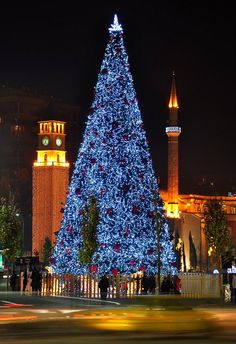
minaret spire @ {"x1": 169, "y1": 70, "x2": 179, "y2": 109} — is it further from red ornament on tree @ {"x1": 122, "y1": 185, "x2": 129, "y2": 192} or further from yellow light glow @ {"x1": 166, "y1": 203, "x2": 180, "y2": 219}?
red ornament on tree @ {"x1": 122, "y1": 185, "x2": 129, "y2": 192}

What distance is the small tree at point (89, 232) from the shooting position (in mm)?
52928

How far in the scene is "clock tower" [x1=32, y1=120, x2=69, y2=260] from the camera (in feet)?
378

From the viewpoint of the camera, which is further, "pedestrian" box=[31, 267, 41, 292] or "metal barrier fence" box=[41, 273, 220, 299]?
"pedestrian" box=[31, 267, 41, 292]

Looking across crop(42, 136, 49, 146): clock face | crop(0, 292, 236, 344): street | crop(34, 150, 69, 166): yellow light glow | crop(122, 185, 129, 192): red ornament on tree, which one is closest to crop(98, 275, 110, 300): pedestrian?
crop(122, 185, 129, 192): red ornament on tree

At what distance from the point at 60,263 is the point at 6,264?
16.8 metres

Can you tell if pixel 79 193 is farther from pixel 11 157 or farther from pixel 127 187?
pixel 11 157

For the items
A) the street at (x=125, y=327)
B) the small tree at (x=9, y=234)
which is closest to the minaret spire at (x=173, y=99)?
the small tree at (x=9, y=234)

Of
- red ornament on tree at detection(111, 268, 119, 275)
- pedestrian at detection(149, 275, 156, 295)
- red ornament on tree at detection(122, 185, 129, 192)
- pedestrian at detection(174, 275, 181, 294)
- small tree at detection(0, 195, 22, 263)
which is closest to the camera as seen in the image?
pedestrian at detection(174, 275, 181, 294)

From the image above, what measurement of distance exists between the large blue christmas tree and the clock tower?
58968mm

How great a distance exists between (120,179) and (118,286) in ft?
27.6

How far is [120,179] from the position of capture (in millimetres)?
53344

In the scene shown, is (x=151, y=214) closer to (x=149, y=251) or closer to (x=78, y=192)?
(x=149, y=251)

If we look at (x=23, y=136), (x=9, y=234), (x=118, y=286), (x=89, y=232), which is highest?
(x=23, y=136)

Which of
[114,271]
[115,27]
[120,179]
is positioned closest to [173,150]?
[115,27]
